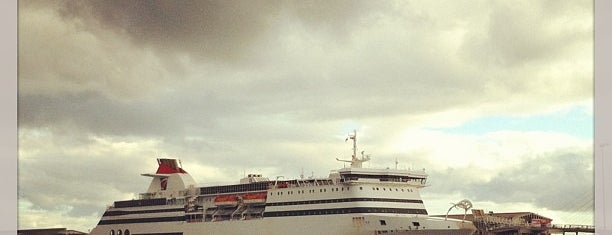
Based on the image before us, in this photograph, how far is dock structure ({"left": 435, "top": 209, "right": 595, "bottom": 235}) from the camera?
12312 mm

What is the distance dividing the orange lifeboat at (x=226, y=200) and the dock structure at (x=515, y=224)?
359cm

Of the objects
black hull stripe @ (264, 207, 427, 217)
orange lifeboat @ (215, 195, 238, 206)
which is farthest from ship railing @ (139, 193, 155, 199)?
black hull stripe @ (264, 207, 427, 217)

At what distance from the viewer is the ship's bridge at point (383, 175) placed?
42.4ft

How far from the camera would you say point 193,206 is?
15.7 m

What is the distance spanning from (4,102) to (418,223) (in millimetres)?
8530

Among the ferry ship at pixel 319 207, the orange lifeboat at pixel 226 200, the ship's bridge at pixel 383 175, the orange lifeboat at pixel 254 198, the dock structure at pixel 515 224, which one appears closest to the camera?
the dock structure at pixel 515 224

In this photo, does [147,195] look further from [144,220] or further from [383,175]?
[383,175]

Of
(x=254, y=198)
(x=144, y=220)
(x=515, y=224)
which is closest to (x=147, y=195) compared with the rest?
(x=144, y=220)

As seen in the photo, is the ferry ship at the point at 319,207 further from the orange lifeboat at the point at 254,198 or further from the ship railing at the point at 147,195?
the ship railing at the point at 147,195

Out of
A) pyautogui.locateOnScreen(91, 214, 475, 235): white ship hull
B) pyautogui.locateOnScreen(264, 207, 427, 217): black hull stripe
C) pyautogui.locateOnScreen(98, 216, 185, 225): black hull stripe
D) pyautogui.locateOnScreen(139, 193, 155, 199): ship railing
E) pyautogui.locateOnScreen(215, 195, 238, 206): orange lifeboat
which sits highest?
pyautogui.locateOnScreen(139, 193, 155, 199): ship railing

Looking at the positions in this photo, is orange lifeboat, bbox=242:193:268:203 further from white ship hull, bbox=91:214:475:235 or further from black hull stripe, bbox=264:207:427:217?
black hull stripe, bbox=264:207:427:217

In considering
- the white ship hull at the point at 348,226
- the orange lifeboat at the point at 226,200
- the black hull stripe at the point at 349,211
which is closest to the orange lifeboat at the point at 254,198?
the orange lifeboat at the point at 226,200

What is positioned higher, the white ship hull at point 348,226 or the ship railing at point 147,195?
the ship railing at point 147,195

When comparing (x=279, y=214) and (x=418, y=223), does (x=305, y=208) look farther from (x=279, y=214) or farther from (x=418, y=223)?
(x=418, y=223)
